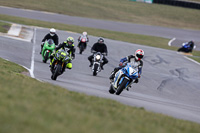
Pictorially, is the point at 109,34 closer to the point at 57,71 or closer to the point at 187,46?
the point at 187,46

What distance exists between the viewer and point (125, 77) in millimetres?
12781

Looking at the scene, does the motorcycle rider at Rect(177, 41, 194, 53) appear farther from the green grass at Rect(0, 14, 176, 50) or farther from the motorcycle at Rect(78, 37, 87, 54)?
the motorcycle at Rect(78, 37, 87, 54)

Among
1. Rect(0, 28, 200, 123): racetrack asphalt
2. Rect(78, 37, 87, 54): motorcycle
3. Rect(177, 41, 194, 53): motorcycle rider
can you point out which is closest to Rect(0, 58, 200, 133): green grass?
Rect(0, 28, 200, 123): racetrack asphalt

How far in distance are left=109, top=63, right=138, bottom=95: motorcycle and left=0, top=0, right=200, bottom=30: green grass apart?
1748 inches

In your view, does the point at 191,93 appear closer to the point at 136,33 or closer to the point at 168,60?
the point at 168,60

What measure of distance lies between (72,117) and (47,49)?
559 inches

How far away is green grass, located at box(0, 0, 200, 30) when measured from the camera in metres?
58.9

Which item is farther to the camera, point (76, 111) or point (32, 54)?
point (32, 54)

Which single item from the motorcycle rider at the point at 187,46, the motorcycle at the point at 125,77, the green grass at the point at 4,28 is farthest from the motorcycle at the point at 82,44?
the motorcycle at the point at 125,77

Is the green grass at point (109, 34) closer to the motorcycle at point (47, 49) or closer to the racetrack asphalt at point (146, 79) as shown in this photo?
the racetrack asphalt at point (146, 79)

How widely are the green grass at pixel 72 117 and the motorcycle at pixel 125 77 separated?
3616mm

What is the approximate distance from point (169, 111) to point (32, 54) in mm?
12817

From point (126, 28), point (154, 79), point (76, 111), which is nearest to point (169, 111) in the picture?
point (76, 111)

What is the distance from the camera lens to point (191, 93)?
17781 millimetres
